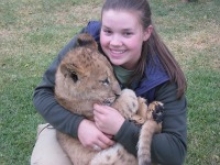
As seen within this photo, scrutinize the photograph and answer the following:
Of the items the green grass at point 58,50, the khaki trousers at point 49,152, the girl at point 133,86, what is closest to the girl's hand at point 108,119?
the girl at point 133,86

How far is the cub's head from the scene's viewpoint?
287 cm

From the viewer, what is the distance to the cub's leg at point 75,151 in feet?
9.95

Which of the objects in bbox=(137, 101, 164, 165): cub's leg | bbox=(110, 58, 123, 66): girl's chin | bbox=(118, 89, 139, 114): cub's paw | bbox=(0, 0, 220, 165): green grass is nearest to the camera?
bbox=(137, 101, 164, 165): cub's leg

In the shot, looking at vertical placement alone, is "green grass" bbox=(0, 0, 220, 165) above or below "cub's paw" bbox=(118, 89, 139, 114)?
below

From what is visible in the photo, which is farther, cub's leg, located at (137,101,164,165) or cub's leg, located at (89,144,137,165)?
cub's leg, located at (89,144,137,165)

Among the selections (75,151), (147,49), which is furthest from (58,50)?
(75,151)

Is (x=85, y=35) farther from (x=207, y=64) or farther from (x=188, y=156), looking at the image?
(x=207, y=64)

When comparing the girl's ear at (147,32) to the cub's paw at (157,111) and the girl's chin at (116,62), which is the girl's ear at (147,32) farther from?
the cub's paw at (157,111)

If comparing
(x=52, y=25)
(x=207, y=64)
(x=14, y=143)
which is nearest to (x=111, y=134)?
(x=14, y=143)

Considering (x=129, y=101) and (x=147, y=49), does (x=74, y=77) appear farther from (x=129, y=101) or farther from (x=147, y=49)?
(x=147, y=49)

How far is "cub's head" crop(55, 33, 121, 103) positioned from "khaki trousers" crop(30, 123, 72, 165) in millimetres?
457

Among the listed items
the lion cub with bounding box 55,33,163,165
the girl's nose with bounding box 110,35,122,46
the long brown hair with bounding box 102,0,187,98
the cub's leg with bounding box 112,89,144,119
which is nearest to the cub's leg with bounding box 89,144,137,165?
the lion cub with bounding box 55,33,163,165

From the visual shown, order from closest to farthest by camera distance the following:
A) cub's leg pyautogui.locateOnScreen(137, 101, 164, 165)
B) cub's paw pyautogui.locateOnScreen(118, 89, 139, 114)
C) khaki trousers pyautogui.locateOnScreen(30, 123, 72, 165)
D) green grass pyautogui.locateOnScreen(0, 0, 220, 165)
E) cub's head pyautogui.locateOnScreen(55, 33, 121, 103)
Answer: cub's leg pyautogui.locateOnScreen(137, 101, 164, 165), cub's head pyautogui.locateOnScreen(55, 33, 121, 103), cub's paw pyautogui.locateOnScreen(118, 89, 139, 114), khaki trousers pyautogui.locateOnScreen(30, 123, 72, 165), green grass pyautogui.locateOnScreen(0, 0, 220, 165)

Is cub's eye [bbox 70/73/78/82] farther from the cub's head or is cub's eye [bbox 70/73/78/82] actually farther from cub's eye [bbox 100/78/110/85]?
cub's eye [bbox 100/78/110/85]
